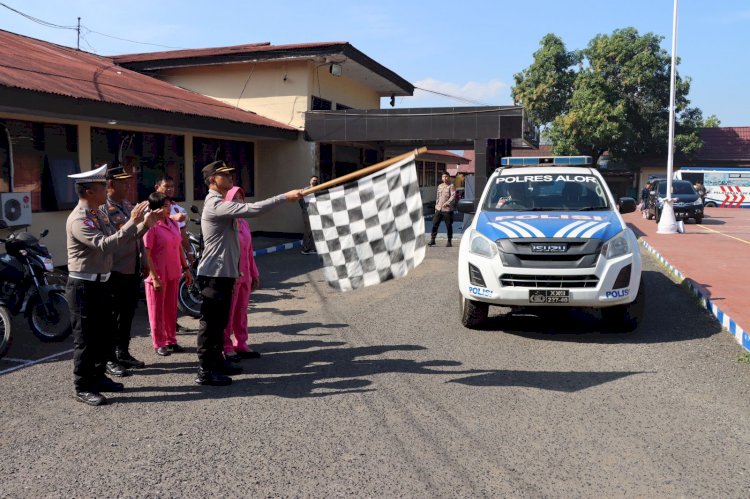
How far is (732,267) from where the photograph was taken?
39.6ft

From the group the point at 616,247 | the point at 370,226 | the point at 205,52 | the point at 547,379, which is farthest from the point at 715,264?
the point at 205,52

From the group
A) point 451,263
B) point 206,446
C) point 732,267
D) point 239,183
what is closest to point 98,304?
point 206,446

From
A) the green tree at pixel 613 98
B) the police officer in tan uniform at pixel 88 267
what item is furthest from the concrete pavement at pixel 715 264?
the green tree at pixel 613 98

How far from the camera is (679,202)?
961 inches

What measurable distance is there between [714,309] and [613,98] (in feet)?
116

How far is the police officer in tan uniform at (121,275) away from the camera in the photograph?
5605 mm

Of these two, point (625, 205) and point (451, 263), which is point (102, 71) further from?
point (625, 205)

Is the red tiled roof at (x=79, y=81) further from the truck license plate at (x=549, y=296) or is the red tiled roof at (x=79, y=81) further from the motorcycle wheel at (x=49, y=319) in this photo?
the truck license plate at (x=549, y=296)

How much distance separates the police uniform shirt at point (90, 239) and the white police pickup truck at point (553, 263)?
12.3 feet

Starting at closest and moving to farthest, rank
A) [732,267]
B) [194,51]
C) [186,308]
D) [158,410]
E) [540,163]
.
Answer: [158,410], [186,308], [540,163], [732,267], [194,51]

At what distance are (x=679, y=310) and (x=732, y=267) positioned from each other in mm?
4659

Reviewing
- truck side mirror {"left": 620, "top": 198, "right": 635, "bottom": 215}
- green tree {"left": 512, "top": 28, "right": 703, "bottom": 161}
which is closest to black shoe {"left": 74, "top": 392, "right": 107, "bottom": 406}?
truck side mirror {"left": 620, "top": 198, "right": 635, "bottom": 215}

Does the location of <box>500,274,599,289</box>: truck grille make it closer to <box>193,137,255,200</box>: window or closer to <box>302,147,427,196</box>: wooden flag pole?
<box>302,147,427,196</box>: wooden flag pole

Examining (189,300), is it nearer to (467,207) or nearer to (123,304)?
(123,304)
